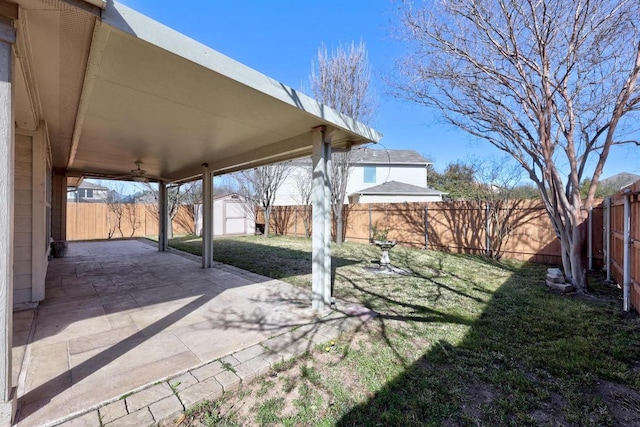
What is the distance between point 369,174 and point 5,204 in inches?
724

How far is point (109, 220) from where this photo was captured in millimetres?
14391

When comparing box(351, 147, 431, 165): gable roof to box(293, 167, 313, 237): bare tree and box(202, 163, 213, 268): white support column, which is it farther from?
box(202, 163, 213, 268): white support column

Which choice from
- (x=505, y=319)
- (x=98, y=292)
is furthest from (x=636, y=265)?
(x=98, y=292)

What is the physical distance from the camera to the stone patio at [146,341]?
191cm

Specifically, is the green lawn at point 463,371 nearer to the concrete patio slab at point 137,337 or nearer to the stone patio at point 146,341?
the stone patio at point 146,341

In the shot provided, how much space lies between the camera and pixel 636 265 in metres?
3.61

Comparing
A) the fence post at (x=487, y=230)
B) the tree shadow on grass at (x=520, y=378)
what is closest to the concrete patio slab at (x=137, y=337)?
the tree shadow on grass at (x=520, y=378)

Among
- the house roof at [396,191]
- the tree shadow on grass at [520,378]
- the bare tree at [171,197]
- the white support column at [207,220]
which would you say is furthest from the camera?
the house roof at [396,191]

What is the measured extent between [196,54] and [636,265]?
Answer: 5.45 meters

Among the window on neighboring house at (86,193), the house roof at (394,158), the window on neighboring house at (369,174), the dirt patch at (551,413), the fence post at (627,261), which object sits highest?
the house roof at (394,158)

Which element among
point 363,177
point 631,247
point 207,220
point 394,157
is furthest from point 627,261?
point 394,157

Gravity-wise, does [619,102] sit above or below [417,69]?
below

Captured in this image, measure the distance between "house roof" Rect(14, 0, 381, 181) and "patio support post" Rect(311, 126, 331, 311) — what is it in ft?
0.80

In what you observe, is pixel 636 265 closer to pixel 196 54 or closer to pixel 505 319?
pixel 505 319
